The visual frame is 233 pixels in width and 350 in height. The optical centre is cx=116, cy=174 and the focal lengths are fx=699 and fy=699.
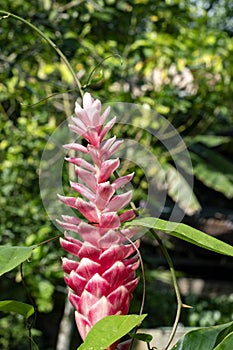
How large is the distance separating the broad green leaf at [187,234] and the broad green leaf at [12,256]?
11cm

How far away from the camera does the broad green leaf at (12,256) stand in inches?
27.2

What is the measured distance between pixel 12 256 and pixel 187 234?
180mm

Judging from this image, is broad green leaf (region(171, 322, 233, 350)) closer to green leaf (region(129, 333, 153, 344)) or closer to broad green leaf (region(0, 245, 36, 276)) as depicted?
green leaf (region(129, 333, 153, 344))

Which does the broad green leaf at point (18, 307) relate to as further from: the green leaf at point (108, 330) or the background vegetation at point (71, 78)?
the background vegetation at point (71, 78)

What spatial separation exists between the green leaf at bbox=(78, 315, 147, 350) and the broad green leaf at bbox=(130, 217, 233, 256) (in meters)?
0.10

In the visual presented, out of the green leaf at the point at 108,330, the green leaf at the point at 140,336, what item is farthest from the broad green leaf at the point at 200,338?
the green leaf at the point at 108,330

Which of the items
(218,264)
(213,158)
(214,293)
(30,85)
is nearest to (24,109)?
(30,85)

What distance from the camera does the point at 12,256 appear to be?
28.2 inches

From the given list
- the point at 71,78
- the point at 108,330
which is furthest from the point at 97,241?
the point at 71,78

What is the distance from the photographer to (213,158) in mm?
8688

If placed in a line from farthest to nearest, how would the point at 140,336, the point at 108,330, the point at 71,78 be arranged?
the point at 71,78
the point at 140,336
the point at 108,330

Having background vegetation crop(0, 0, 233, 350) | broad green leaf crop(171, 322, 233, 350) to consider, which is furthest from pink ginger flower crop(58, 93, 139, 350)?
background vegetation crop(0, 0, 233, 350)

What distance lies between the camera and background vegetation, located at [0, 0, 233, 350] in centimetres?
353

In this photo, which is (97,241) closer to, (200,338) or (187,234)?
(187,234)
